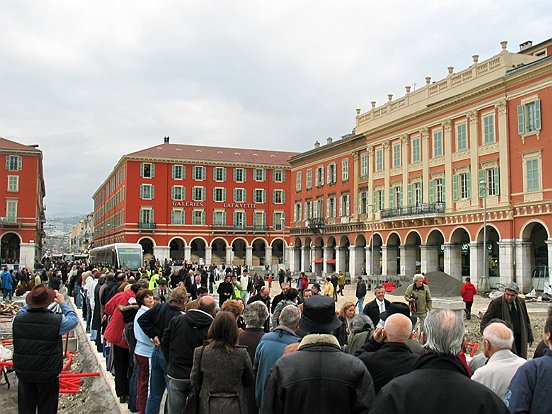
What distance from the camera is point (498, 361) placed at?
13.5 ft

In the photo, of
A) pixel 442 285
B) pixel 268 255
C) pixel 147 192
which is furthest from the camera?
pixel 268 255

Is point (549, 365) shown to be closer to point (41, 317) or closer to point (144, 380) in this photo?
point (41, 317)

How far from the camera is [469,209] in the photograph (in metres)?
36.4

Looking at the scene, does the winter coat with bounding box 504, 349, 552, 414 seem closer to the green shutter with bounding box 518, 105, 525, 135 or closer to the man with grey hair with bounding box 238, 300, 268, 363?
the man with grey hair with bounding box 238, 300, 268, 363

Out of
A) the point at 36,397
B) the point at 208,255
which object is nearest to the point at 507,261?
the point at 36,397

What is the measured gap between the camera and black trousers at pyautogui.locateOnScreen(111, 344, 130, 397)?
863 cm

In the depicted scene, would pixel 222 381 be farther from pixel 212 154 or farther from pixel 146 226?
pixel 212 154

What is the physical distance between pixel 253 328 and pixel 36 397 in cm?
247

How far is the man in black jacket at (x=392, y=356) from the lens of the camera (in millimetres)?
4012

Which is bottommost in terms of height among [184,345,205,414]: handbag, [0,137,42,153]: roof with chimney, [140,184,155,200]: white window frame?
[184,345,205,414]: handbag

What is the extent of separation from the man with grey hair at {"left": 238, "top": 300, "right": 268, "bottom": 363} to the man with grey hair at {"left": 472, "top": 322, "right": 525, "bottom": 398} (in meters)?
2.10

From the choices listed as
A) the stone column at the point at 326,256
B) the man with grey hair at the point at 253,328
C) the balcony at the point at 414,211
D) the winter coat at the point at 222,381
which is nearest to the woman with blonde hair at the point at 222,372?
the winter coat at the point at 222,381

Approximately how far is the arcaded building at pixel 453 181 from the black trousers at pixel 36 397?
96.6 feet

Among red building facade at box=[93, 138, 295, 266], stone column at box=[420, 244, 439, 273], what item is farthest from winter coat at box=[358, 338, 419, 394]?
red building facade at box=[93, 138, 295, 266]
